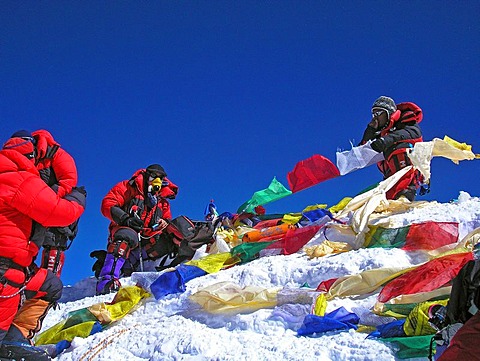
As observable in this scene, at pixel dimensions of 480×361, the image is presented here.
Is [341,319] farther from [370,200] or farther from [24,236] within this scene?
[370,200]

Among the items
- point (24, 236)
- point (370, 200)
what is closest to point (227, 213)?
point (370, 200)

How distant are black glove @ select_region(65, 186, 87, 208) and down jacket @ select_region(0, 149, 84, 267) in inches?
9.2

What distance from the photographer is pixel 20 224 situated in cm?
320

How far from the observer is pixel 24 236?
127 inches

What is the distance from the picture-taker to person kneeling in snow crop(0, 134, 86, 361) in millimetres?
3123

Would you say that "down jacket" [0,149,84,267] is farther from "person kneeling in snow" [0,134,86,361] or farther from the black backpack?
the black backpack

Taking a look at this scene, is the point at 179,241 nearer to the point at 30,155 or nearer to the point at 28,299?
the point at 28,299

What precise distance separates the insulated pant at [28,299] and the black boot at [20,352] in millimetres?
91

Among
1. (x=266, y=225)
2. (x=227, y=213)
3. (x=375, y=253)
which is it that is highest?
(x=227, y=213)

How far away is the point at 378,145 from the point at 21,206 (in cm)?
470

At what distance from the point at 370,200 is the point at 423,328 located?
3029 millimetres

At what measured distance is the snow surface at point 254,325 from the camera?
9.08 feet

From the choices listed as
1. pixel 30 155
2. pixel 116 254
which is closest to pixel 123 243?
pixel 116 254

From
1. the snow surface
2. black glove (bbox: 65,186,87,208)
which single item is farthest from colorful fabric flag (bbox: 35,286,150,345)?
black glove (bbox: 65,186,87,208)
